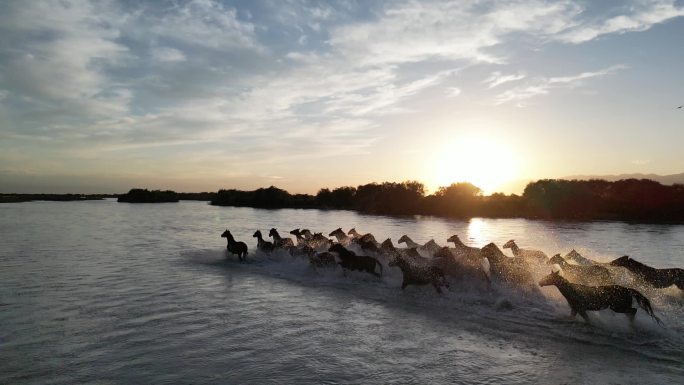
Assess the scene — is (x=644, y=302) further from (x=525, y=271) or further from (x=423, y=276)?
(x=423, y=276)

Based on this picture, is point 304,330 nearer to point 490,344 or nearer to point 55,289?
point 490,344

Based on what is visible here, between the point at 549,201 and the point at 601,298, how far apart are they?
73.3 metres

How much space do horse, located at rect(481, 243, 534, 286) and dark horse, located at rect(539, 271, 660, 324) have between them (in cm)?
277

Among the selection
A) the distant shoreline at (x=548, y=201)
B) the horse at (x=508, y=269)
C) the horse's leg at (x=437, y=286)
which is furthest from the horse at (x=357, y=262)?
→ the distant shoreline at (x=548, y=201)

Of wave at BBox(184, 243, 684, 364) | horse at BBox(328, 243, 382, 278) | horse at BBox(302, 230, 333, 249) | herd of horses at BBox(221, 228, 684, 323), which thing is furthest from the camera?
horse at BBox(302, 230, 333, 249)

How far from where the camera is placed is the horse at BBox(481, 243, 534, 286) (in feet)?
47.3

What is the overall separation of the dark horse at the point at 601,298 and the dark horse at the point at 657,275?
3.34 m

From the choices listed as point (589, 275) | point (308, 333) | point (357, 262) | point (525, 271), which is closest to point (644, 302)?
point (589, 275)

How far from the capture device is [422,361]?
8.55 metres

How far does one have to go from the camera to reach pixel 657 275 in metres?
13.3

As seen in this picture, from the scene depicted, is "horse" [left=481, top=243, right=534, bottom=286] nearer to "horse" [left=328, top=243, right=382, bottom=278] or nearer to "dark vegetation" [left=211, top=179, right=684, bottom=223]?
"horse" [left=328, top=243, right=382, bottom=278]

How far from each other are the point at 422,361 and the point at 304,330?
134 inches

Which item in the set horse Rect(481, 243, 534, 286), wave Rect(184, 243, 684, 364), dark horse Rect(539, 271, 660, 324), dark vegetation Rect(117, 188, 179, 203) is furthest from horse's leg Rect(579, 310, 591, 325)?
dark vegetation Rect(117, 188, 179, 203)

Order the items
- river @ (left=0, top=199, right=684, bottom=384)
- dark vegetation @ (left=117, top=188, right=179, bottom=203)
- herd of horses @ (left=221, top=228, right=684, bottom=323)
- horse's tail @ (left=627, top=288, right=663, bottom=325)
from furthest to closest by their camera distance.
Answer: dark vegetation @ (left=117, top=188, right=179, bottom=203), herd of horses @ (left=221, top=228, right=684, bottom=323), horse's tail @ (left=627, top=288, right=663, bottom=325), river @ (left=0, top=199, right=684, bottom=384)
